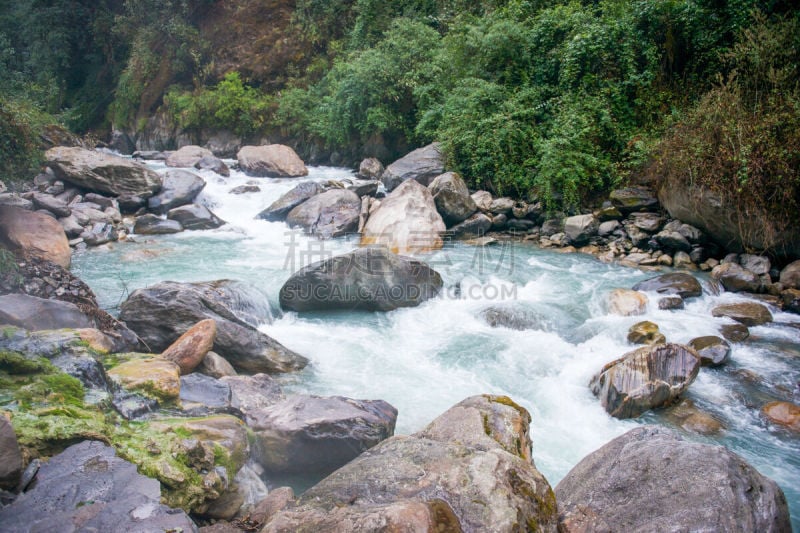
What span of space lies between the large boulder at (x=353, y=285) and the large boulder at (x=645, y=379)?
3325mm

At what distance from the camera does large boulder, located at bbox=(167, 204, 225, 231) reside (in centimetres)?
1162

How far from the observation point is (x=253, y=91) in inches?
788

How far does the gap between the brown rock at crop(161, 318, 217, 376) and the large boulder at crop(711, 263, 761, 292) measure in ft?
27.1

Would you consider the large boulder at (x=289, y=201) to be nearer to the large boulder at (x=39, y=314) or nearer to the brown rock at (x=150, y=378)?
the large boulder at (x=39, y=314)

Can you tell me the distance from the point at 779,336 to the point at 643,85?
6.79 metres

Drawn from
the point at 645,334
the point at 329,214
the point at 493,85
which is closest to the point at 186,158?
the point at 329,214

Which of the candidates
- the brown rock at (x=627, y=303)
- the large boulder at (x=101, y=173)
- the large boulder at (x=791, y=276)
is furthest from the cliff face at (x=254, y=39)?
the large boulder at (x=791, y=276)

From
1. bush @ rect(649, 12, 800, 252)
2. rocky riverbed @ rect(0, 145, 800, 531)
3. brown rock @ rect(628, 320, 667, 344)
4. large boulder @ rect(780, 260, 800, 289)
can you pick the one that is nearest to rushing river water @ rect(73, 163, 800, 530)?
rocky riverbed @ rect(0, 145, 800, 531)

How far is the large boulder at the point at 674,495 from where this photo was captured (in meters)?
2.81

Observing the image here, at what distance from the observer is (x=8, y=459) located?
96.7 inches

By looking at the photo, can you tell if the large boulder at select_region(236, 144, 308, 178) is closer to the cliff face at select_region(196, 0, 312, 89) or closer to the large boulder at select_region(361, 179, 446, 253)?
the large boulder at select_region(361, 179, 446, 253)

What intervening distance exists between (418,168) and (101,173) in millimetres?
7691

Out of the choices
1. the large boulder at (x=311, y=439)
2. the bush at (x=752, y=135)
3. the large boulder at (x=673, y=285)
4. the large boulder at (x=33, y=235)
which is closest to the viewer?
the large boulder at (x=311, y=439)

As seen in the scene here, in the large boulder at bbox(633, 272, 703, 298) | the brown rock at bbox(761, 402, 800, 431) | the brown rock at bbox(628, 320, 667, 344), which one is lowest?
the brown rock at bbox(761, 402, 800, 431)
